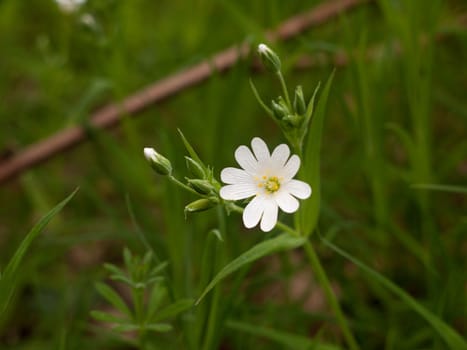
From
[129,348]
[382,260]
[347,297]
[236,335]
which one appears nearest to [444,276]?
[382,260]

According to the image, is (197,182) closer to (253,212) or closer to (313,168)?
(253,212)

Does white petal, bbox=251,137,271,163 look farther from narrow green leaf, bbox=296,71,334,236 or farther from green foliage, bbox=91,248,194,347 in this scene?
green foliage, bbox=91,248,194,347

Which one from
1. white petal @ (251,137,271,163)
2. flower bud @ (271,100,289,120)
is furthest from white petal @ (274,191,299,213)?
flower bud @ (271,100,289,120)

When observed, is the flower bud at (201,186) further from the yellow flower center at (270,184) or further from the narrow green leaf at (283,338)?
the narrow green leaf at (283,338)

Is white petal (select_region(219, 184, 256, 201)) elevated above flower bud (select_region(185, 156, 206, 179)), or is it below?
below

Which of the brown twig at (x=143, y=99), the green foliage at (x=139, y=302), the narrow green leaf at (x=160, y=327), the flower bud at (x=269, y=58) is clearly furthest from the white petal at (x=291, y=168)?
the brown twig at (x=143, y=99)

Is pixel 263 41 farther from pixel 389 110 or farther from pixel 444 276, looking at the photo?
pixel 444 276
